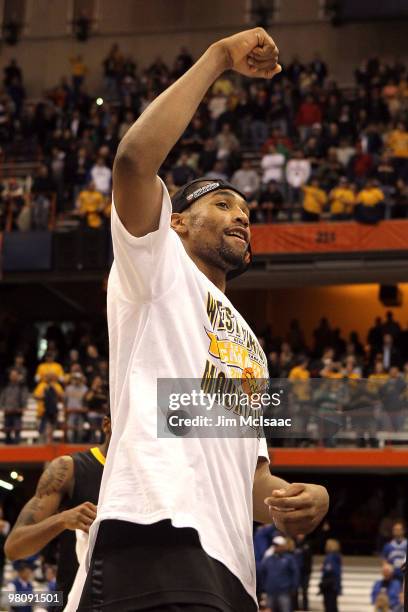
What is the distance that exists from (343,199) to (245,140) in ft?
14.9

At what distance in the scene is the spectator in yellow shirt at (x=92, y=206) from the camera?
2400 cm

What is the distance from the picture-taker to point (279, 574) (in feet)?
50.4

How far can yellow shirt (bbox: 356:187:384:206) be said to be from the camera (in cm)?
2248

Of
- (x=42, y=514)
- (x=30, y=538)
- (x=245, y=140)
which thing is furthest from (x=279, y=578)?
(x=245, y=140)

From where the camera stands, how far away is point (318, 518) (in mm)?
3096

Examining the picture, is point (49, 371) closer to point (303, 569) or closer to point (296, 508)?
point (303, 569)

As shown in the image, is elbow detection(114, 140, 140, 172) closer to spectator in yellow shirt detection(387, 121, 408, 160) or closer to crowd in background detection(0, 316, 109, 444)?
crowd in background detection(0, 316, 109, 444)

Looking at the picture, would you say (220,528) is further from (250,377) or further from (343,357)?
(343,357)

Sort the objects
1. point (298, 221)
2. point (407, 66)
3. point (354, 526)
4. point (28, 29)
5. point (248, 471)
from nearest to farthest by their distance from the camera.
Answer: point (248, 471)
point (354, 526)
point (298, 221)
point (407, 66)
point (28, 29)

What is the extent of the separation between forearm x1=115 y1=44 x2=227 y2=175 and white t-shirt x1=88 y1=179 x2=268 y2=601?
0.44ft

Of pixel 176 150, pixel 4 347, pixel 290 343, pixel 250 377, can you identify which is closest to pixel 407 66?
pixel 176 150

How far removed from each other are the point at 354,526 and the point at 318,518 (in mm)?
19048

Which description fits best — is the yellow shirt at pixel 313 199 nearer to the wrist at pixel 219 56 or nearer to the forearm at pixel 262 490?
the forearm at pixel 262 490

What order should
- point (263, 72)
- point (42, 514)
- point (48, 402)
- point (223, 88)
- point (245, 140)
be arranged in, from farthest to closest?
point (223, 88), point (245, 140), point (48, 402), point (42, 514), point (263, 72)
